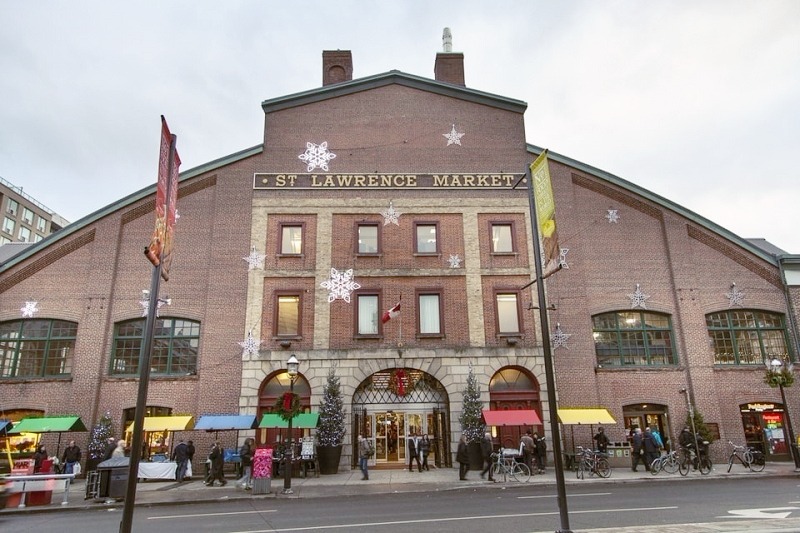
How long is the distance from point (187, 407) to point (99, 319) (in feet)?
19.2

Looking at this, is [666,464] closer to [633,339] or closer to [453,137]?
[633,339]

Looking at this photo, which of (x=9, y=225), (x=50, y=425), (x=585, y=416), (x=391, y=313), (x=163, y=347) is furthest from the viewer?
(x=9, y=225)

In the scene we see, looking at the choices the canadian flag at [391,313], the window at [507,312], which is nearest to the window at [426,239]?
the window at [507,312]

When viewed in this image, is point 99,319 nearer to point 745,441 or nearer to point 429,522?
point 429,522

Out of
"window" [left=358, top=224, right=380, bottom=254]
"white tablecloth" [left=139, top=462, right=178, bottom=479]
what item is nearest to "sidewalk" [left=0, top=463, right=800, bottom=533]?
"white tablecloth" [left=139, top=462, right=178, bottom=479]

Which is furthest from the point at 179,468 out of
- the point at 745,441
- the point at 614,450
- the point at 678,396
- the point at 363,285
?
the point at 745,441

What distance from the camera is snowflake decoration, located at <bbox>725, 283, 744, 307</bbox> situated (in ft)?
86.0

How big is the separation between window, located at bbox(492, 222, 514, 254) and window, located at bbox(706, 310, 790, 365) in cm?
1026

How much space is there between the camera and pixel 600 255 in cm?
2644

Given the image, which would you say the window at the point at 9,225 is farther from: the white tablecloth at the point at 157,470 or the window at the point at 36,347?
the white tablecloth at the point at 157,470

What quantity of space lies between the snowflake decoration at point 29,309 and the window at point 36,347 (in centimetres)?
33

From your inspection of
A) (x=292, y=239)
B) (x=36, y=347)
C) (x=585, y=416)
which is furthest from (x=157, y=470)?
(x=585, y=416)

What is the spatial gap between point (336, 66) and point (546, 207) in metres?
22.8

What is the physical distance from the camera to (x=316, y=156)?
27.1 metres
